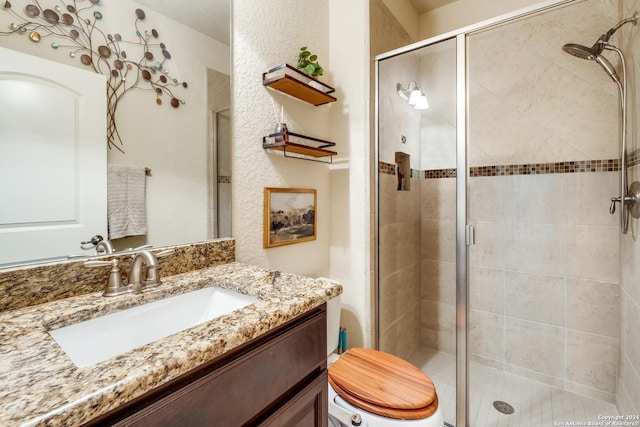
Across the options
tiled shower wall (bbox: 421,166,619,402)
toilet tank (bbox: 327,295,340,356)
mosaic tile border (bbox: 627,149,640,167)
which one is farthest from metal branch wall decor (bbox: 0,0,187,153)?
mosaic tile border (bbox: 627,149,640,167)

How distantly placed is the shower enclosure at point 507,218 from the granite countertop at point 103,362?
1125 millimetres

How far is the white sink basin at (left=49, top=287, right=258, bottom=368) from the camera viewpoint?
66 cm

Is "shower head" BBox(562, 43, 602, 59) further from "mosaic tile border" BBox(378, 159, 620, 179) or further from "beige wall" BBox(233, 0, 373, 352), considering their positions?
"beige wall" BBox(233, 0, 373, 352)

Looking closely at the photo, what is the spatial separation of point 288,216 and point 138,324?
2.65 ft

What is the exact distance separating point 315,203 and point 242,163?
52 centimetres

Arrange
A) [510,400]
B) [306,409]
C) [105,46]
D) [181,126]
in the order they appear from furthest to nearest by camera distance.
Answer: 1. [510,400]
2. [181,126]
3. [105,46]
4. [306,409]

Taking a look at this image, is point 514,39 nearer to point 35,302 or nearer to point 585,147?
point 585,147

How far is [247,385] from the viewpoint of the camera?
604 mm

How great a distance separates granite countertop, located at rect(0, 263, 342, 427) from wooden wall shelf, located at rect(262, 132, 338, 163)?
0.67 metres

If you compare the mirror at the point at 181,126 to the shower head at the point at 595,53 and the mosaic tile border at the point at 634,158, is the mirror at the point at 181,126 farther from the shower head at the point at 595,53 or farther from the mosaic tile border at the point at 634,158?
the mosaic tile border at the point at 634,158

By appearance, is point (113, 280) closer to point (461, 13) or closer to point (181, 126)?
point (181, 126)

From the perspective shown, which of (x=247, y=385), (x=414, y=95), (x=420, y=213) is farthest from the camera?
(x=420, y=213)

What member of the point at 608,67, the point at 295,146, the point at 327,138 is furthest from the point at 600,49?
the point at 295,146

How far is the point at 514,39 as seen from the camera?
5.43 ft
